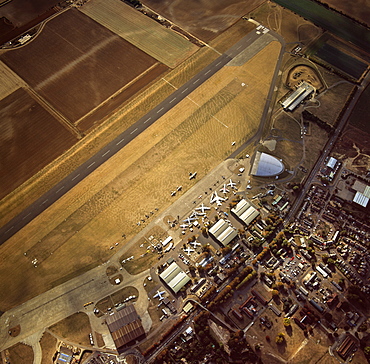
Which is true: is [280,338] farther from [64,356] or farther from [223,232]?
[64,356]

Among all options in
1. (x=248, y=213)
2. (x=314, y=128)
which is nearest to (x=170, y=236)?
(x=248, y=213)

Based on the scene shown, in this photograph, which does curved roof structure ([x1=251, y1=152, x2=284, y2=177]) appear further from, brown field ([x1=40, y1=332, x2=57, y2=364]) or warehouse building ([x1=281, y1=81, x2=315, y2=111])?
brown field ([x1=40, y1=332, x2=57, y2=364])

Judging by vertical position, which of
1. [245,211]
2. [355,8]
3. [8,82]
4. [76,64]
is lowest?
[245,211]

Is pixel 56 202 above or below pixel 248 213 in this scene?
above

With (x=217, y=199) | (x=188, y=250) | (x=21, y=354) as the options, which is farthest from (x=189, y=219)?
(x=21, y=354)

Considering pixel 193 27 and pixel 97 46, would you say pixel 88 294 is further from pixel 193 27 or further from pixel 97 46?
pixel 193 27

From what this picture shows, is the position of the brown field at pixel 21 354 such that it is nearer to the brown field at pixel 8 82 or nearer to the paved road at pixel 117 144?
the paved road at pixel 117 144
